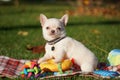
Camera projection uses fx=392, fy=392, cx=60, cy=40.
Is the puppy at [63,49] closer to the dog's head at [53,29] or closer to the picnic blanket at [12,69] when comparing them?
the dog's head at [53,29]

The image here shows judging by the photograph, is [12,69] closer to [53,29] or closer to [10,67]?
[10,67]

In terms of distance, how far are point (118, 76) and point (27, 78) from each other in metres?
1.28

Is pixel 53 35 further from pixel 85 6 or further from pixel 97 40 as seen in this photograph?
pixel 85 6

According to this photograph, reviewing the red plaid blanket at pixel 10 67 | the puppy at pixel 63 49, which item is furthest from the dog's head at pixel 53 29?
the red plaid blanket at pixel 10 67

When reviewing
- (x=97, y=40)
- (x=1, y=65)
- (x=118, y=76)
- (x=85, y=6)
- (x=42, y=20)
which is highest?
(x=85, y=6)

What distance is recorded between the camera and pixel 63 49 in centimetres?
575

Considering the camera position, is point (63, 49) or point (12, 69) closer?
point (63, 49)

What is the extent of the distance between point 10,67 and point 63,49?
3.37 ft

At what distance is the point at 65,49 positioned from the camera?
5.75 meters

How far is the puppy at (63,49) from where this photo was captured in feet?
18.8

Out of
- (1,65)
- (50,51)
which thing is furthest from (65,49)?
(1,65)

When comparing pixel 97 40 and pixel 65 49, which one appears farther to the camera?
pixel 97 40

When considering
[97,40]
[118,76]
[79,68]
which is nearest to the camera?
[118,76]

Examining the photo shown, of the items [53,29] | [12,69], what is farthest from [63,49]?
[12,69]
